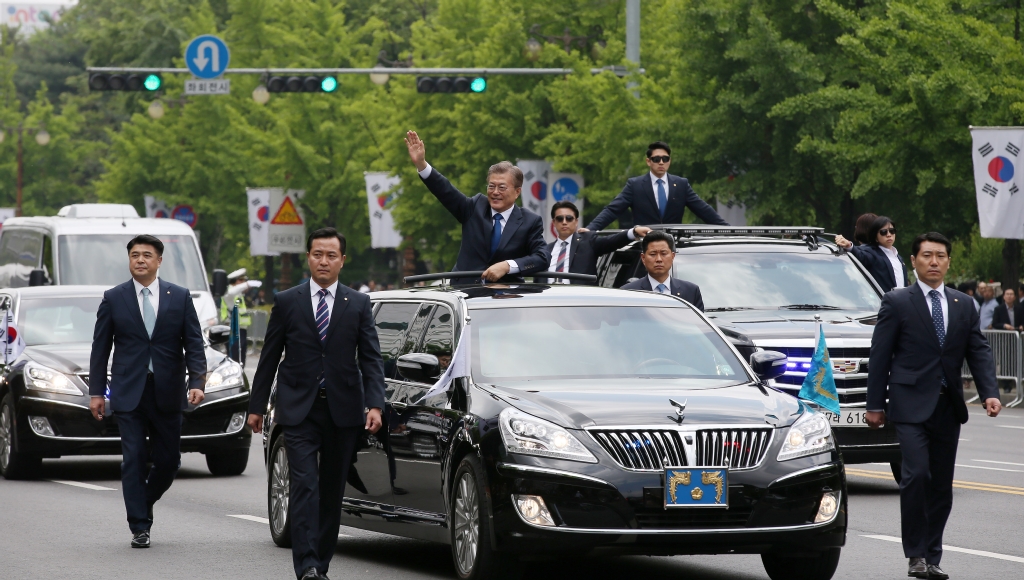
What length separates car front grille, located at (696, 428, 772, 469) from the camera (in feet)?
28.7

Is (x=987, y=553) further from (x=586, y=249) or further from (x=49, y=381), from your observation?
(x=49, y=381)

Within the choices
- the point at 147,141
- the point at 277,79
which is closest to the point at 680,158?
the point at 277,79

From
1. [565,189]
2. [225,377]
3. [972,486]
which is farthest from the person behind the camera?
[565,189]

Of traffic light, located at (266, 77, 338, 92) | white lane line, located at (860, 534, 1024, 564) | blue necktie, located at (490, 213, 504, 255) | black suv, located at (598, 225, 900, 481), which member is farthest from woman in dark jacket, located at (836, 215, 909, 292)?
traffic light, located at (266, 77, 338, 92)

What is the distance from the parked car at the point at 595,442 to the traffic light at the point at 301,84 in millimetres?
22779

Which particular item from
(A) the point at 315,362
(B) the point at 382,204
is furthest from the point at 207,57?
(A) the point at 315,362

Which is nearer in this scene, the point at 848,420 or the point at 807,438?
the point at 807,438

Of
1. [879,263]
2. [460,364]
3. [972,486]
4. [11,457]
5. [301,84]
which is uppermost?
[301,84]

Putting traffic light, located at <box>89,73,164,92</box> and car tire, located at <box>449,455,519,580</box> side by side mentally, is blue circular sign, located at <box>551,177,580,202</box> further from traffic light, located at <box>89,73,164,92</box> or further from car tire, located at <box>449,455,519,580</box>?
car tire, located at <box>449,455,519,580</box>

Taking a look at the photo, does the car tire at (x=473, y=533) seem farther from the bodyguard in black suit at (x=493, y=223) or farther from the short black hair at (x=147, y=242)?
the short black hair at (x=147, y=242)

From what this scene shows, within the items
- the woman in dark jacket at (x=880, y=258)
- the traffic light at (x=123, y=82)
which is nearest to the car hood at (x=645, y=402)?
the woman in dark jacket at (x=880, y=258)

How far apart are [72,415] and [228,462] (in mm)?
1479

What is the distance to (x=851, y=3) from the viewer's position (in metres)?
30.3

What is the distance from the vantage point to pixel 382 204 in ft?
150
